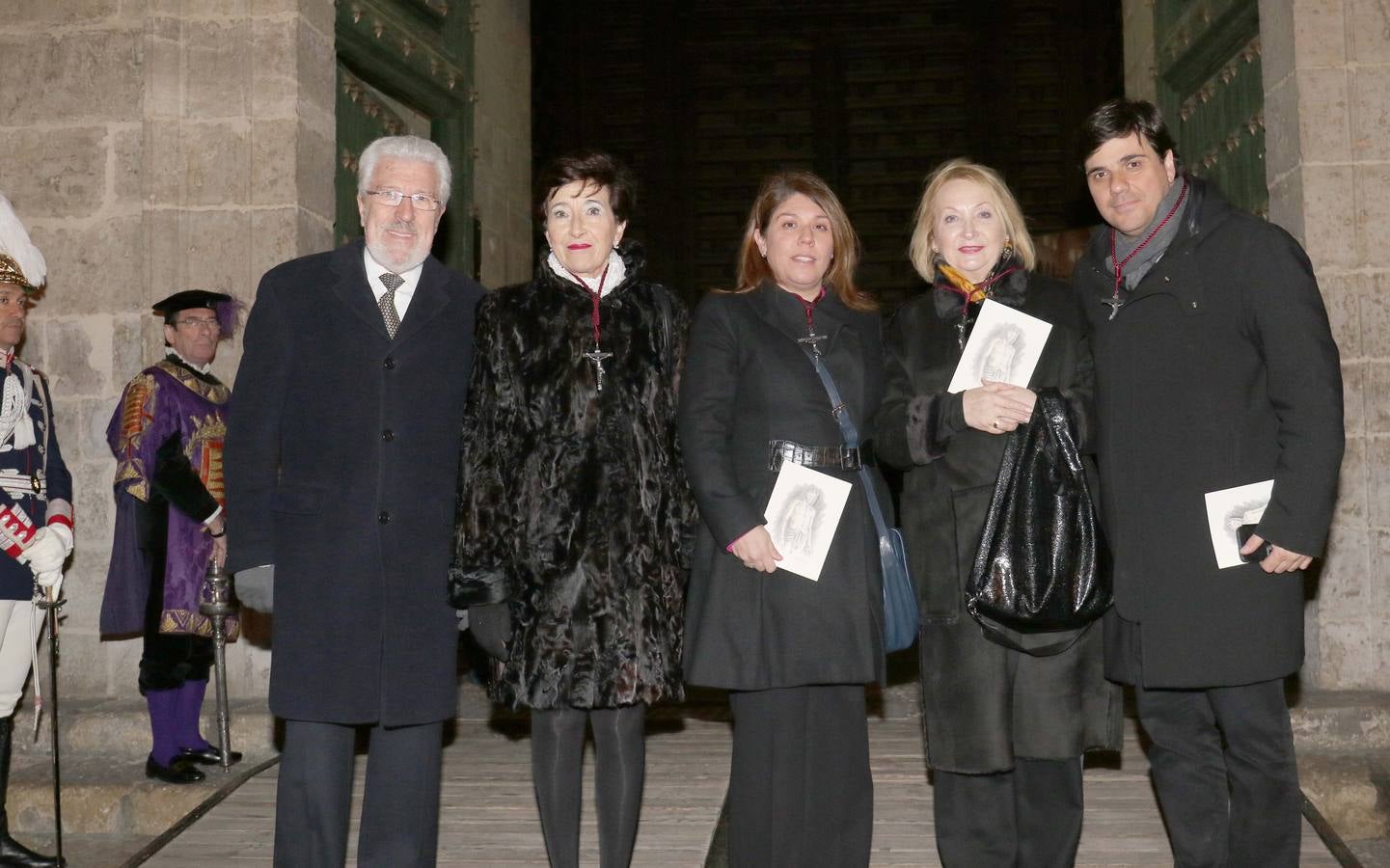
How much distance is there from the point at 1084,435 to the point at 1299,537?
1.81ft

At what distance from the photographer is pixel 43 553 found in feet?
14.4

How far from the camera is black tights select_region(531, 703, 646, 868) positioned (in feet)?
10.9

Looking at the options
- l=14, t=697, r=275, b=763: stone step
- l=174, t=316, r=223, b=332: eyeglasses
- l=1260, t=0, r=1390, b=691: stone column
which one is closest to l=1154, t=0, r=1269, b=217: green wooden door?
l=1260, t=0, r=1390, b=691: stone column

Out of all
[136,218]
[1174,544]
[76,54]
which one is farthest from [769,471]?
[76,54]

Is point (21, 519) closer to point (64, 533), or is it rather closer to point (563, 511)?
point (64, 533)

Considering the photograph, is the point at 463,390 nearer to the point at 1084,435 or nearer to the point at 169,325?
the point at 1084,435

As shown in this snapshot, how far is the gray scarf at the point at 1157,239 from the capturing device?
340 cm

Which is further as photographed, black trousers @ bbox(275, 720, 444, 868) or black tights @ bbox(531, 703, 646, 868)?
black tights @ bbox(531, 703, 646, 868)

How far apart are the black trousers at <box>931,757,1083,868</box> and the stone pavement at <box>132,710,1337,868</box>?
2.34 feet

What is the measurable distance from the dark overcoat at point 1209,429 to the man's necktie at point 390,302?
1823 millimetres

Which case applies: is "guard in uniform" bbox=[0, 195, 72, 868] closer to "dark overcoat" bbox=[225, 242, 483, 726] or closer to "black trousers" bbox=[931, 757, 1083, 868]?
"dark overcoat" bbox=[225, 242, 483, 726]

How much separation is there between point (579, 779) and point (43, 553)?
85.3 inches

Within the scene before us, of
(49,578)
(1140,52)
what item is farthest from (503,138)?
(49,578)

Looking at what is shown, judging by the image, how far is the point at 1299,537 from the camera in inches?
122
